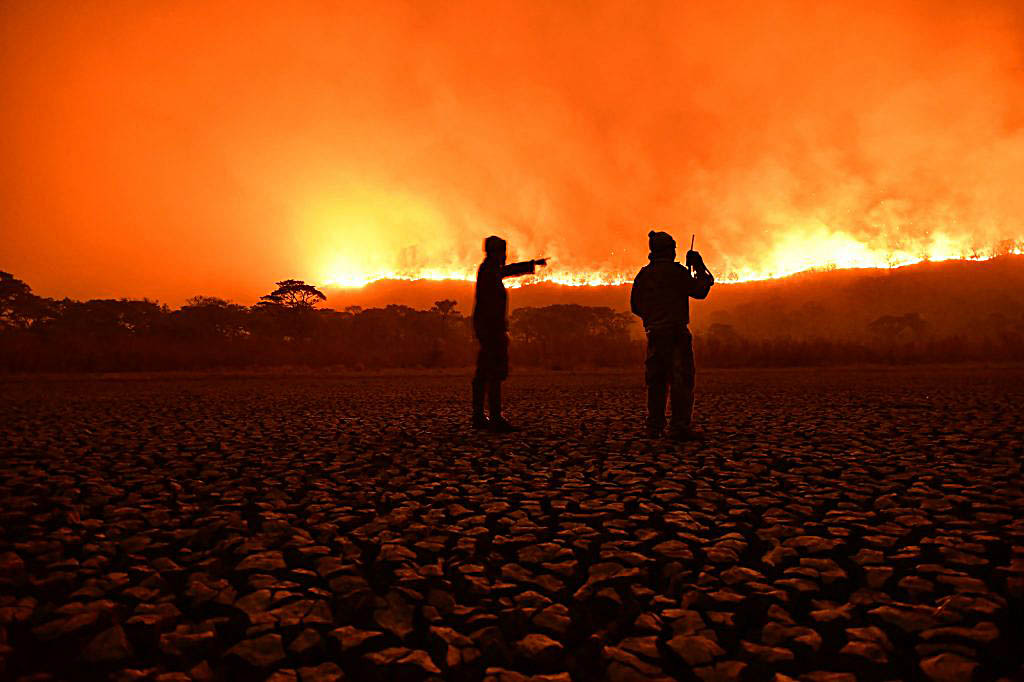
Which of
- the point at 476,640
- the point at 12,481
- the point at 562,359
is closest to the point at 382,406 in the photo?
the point at 12,481

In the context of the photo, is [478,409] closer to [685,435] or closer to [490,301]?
[490,301]

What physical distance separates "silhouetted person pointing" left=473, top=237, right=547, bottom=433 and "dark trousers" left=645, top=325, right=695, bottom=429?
178 cm

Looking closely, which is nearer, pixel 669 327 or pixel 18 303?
pixel 669 327

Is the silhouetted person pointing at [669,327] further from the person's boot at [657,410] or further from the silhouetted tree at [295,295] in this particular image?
the silhouetted tree at [295,295]

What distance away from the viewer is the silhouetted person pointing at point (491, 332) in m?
7.10

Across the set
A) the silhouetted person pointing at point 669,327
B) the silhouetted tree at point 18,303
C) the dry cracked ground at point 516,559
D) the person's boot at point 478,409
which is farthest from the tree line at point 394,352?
the dry cracked ground at point 516,559

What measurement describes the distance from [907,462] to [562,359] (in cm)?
1933

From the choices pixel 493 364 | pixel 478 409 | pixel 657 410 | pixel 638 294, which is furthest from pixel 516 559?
pixel 638 294

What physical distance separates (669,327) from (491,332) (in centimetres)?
219

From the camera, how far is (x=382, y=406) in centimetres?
1030

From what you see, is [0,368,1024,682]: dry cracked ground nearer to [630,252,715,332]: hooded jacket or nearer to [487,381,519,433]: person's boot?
[487,381,519,433]: person's boot

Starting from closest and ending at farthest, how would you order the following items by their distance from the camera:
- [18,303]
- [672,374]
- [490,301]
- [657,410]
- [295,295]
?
[672,374] < [657,410] < [490,301] < [18,303] < [295,295]

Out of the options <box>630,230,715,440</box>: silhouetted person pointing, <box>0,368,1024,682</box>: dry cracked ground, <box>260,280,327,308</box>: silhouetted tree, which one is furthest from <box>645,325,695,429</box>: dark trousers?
<box>260,280,327,308</box>: silhouetted tree

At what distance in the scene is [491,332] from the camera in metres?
7.16
